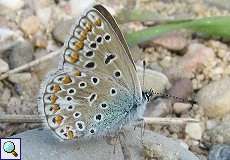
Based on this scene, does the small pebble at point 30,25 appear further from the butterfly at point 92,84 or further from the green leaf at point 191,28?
the butterfly at point 92,84

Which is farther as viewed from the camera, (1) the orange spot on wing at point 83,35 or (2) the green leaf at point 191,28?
(2) the green leaf at point 191,28

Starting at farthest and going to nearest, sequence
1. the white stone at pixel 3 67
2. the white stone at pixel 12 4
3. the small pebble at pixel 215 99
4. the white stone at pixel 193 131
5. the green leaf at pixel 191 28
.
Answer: the white stone at pixel 12 4 < the green leaf at pixel 191 28 < the white stone at pixel 3 67 < the small pebble at pixel 215 99 < the white stone at pixel 193 131

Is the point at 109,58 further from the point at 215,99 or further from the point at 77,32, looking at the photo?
the point at 215,99

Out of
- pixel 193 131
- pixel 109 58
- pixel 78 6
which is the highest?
pixel 78 6

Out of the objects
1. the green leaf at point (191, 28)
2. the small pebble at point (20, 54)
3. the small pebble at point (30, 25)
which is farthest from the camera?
the small pebble at point (30, 25)

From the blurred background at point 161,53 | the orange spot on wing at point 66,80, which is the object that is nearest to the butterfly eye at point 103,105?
the orange spot on wing at point 66,80

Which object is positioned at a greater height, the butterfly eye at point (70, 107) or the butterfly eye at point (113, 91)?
the butterfly eye at point (113, 91)

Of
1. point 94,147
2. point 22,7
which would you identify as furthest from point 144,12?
point 94,147

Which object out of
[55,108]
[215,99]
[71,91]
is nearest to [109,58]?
[71,91]
